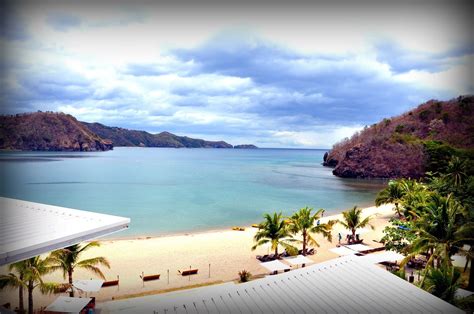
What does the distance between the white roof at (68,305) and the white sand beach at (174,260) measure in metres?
1.88

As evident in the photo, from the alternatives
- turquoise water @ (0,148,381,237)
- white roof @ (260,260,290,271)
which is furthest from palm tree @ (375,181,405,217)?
white roof @ (260,260,290,271)

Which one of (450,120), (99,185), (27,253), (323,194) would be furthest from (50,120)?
(27,253)

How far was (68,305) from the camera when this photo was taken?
9781mm

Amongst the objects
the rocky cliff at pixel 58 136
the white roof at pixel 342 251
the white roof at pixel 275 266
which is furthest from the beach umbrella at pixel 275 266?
the rocky cliff at pixel 58 136

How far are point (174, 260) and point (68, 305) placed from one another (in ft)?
27.0

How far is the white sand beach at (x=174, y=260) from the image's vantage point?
44.0 feet

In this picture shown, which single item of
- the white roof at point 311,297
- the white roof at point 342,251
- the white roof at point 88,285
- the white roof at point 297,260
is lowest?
the white roof at point 342,251

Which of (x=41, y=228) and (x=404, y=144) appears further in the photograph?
(x=404, y=144)

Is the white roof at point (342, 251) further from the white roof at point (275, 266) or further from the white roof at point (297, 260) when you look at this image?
the white roof at point (275, 266)

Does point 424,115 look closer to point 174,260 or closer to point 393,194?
point 393,194

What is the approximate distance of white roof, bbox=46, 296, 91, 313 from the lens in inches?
375

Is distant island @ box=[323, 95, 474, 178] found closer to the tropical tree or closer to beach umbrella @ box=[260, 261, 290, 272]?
beach umbrella @ box=[260, 261, 290, 272]

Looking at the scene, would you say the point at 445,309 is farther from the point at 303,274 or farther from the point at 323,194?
the point at 323,194

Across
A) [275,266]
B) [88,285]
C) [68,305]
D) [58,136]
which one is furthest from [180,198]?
[58,136]
